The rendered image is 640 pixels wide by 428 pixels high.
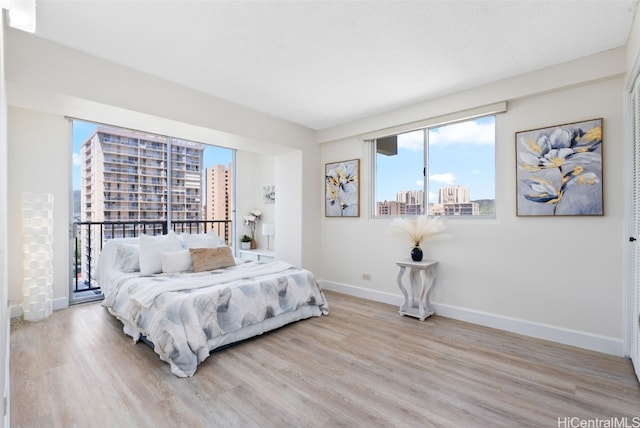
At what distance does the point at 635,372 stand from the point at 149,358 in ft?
12.3

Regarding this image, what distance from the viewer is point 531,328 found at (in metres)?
2.91

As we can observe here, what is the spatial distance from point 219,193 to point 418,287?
3.81 metres

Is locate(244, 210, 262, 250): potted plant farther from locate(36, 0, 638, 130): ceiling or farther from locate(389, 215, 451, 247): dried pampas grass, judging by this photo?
locate(389, 215, 451, 247): dried pampas grass

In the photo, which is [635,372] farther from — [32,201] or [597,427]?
[32,201]

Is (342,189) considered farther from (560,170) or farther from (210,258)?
(560,170)

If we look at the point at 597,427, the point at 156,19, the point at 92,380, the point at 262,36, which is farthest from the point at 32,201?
the point at 597,427

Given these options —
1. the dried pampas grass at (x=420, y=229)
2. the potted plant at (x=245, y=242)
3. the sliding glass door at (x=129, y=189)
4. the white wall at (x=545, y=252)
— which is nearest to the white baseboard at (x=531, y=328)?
the white wall at (x=545, y=252)

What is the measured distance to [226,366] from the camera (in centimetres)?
237

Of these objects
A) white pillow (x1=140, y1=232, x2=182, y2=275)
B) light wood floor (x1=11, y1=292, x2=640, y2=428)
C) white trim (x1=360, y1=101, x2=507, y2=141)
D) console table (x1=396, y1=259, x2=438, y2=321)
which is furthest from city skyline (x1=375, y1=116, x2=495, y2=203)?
white pillow (x1=140, y1=232, x2=182, y2=275)

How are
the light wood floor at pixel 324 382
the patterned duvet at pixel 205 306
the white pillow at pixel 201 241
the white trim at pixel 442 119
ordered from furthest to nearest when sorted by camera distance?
the white pillow at pixel 201 241, the white trim at pixel 442 119, the patterned duvet at pixel 205 306, the light wood floor at pixel 324 382

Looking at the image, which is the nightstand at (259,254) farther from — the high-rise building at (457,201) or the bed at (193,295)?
the high-rise building at (457,201)

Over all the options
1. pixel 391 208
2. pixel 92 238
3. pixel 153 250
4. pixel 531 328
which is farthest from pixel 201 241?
pixel 531 328

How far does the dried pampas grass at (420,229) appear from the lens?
136 inches

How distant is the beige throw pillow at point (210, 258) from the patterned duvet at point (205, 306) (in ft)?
0.38
